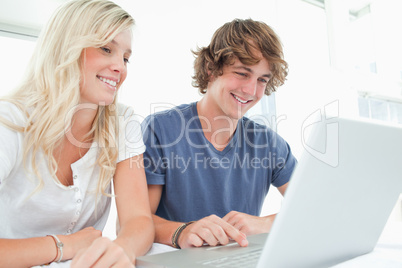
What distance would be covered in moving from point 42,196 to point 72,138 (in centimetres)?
21

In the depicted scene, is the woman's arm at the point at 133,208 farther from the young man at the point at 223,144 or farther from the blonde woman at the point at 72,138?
the young man at the point at 223,144

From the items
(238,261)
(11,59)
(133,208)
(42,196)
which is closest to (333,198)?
(238,261)

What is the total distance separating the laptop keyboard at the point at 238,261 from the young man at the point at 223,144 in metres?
0.57

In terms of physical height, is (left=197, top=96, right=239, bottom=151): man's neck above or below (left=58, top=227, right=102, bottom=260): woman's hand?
above

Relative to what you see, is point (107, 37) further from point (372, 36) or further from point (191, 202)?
point (372, 36)

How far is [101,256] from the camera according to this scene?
544 millimetres

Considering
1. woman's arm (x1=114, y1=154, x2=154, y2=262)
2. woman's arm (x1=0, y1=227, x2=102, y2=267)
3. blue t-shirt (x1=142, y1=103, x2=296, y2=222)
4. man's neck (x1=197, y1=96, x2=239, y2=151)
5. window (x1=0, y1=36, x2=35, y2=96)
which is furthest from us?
window (x1=0, y1=36, x2=35, y2=96)

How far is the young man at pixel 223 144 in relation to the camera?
1.26 metres

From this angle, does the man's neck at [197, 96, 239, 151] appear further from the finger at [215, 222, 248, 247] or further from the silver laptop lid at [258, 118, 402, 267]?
the silver laptop lid at [258, 118, 402, 267]

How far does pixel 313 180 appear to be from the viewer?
41 centimetres

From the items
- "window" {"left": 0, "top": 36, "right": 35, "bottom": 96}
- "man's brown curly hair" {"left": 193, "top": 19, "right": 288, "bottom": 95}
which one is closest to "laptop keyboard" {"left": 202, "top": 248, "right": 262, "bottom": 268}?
"man's brown curly hair" {"left": 193, "top": 19, "right": 288, "bottom": 95}

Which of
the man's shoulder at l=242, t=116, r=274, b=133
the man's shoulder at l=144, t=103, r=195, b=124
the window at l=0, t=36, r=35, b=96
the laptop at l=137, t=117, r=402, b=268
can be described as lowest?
the laptop at l=137, t=117, r=402, b=268

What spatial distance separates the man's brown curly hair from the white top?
0.60m

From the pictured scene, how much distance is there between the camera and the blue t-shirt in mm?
1253
